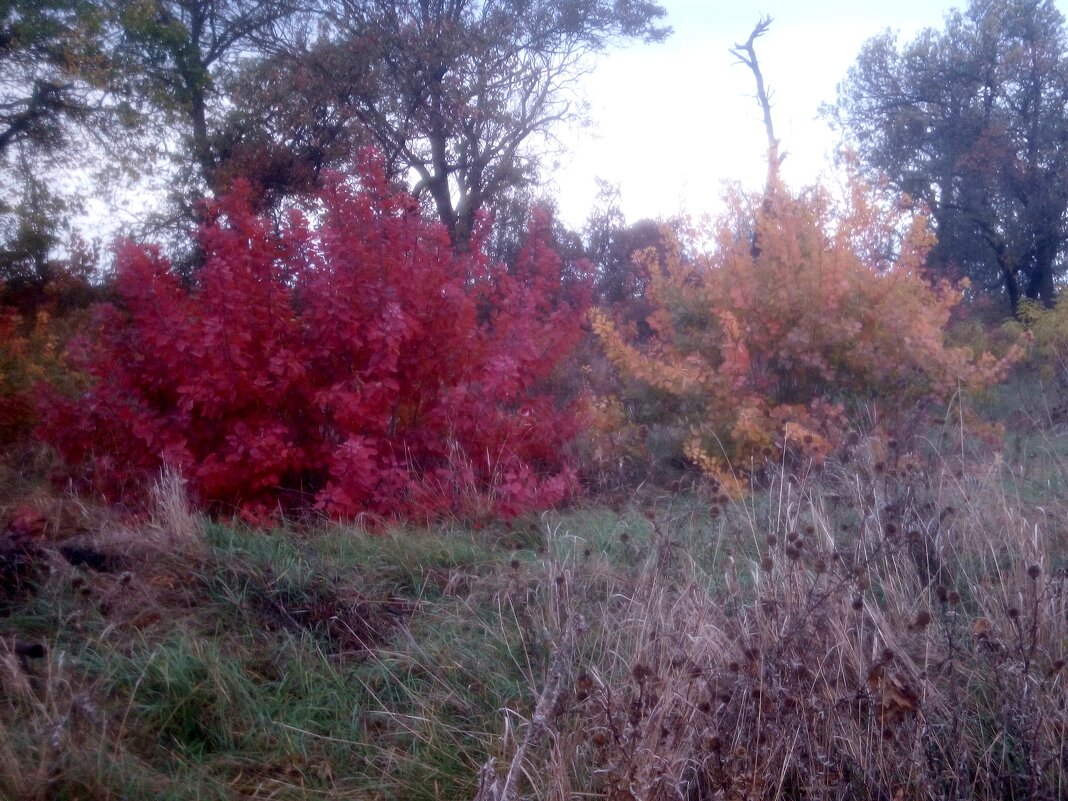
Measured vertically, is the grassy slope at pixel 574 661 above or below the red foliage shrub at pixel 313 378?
below

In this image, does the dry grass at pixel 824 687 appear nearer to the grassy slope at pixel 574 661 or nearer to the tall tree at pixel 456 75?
the grassy slope at pixel 574 661

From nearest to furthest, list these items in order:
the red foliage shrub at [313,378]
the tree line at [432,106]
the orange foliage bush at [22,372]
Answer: the red foliage shrub at [313,378] → the orange foliage bush at [22,372] → the tree line at [432,106]

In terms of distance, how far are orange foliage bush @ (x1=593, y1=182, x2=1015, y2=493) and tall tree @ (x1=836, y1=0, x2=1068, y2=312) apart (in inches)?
387

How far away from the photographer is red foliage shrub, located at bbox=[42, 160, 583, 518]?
591 centimetres

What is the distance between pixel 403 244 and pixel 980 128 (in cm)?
1505

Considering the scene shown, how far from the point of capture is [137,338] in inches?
246

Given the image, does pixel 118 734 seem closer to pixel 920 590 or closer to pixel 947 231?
pixel 920 590

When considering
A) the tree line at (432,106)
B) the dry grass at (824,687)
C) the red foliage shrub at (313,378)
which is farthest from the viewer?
the tree line at (432,106)

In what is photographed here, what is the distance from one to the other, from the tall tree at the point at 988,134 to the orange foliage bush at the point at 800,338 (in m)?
9.82

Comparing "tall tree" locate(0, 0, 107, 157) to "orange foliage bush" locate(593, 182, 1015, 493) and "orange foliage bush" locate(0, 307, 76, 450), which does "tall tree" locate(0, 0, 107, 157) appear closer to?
"orange foliage bush" locate(0, 307, 76, 450)

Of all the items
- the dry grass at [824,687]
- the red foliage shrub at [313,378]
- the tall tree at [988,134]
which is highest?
the tall tree at [988,134]

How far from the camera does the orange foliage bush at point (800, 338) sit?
809 centimetres

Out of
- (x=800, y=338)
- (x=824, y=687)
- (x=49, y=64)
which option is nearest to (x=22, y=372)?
(x=49, y=64)

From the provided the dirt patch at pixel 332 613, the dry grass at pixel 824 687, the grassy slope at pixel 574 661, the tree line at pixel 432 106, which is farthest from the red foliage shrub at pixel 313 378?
the tree line at pixel 432 106
